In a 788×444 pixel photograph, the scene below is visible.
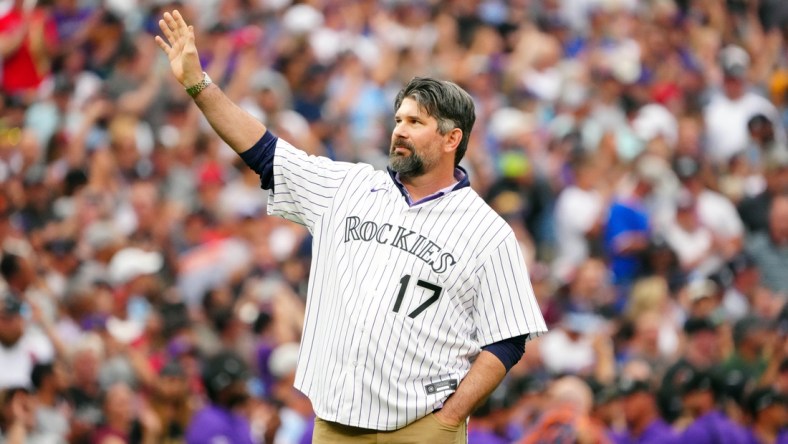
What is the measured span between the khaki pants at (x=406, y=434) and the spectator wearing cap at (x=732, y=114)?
391 inches

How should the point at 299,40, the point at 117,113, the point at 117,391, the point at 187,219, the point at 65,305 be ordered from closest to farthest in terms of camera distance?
the point at 117,391 → the point at 65,305 → the point at 187,219 → the point at 117,113 → the point at 299,40

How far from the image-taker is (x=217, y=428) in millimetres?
9016

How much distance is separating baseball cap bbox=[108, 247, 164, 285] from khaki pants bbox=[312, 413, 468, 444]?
566 centimetres

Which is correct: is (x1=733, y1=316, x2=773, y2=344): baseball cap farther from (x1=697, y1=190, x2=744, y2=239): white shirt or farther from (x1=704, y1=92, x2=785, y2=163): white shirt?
(x1=704, y1=92, x2=785, y2=163): white shirt

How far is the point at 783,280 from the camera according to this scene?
12734mm

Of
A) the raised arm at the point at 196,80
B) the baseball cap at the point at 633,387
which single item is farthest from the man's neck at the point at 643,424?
the raised arm at the point at 196,80

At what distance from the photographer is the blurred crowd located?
977cm

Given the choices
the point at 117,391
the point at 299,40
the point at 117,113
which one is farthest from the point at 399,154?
the point at 299,40

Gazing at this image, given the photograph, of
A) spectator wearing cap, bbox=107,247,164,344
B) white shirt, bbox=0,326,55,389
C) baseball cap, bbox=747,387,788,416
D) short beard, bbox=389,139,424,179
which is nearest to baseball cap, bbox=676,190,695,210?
baseball cap, bbox=747,387,788,416

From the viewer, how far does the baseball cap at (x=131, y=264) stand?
37.2 feet

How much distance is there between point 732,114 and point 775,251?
308cm

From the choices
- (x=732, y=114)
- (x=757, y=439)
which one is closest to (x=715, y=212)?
(x=732, y=114)

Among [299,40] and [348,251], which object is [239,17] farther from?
[348,251]

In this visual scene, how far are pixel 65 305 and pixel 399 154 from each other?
5.49 meters
